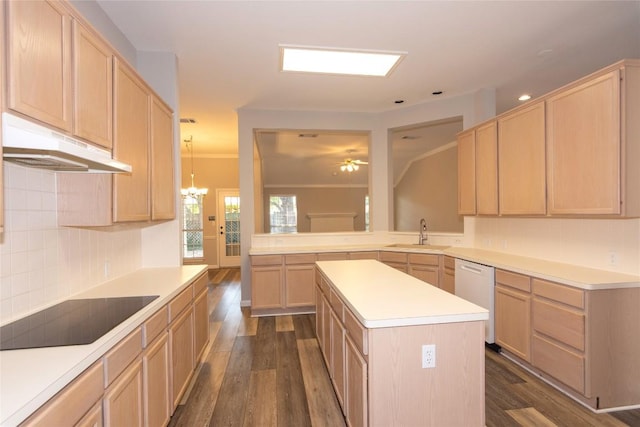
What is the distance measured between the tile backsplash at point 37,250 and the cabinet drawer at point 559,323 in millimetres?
3363

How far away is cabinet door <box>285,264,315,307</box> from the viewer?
431 cm

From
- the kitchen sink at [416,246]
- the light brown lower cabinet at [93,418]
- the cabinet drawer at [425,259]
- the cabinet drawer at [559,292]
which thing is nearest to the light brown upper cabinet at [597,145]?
the cabinet drawer at [559,292]

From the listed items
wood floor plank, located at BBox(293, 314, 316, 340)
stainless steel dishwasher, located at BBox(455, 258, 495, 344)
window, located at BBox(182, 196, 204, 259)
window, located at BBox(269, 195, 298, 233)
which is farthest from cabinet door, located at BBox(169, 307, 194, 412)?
window, located at BBox(269, 195, 298, 233)

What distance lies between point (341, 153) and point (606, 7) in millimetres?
5778

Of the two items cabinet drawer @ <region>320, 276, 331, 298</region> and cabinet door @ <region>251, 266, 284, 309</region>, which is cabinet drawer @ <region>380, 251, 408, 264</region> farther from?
cabinet drawer @ <region>320, 276, 331, 298</region>

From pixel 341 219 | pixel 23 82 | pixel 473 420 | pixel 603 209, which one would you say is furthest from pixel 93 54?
pixel 341 219

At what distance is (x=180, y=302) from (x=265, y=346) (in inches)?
54.2

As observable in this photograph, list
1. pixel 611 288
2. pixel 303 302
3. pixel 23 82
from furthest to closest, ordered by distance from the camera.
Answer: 1. pixel 303 302
2. pixel 611 288
3. pixel 23 82

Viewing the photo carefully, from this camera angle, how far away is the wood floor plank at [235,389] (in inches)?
85.5

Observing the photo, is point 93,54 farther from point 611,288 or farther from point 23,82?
point 611,288

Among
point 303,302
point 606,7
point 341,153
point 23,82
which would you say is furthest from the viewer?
point 341,153

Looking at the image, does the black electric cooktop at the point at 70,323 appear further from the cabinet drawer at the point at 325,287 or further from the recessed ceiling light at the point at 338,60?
the recessed ceiling light at the point at 338,60

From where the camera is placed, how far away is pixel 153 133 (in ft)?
8.21

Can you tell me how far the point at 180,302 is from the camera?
2264mm
